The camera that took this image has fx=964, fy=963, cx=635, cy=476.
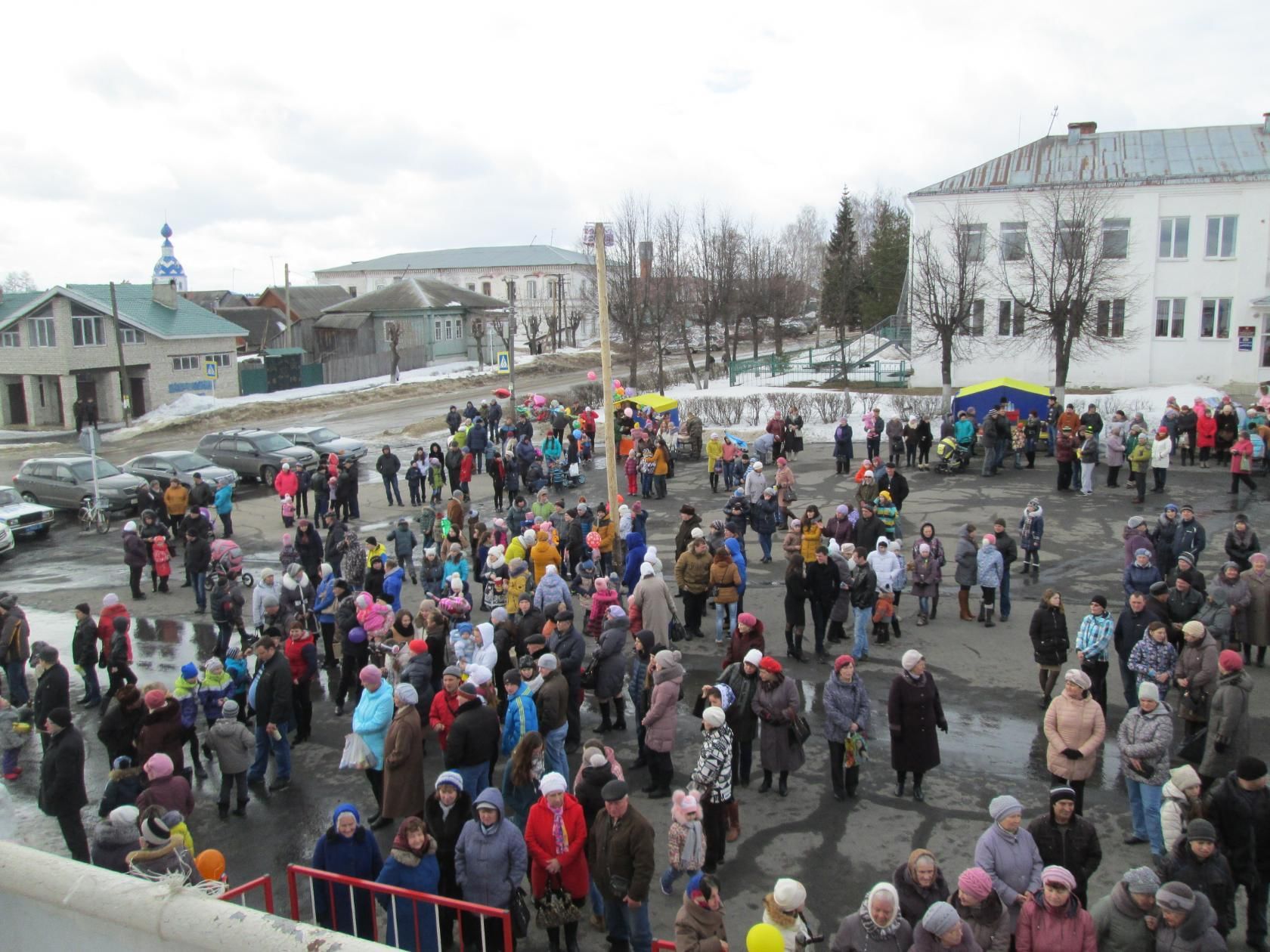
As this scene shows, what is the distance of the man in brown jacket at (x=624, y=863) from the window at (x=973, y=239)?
32.1 metres

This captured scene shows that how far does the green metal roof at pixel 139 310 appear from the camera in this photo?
40.8 m

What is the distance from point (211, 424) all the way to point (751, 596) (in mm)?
32436

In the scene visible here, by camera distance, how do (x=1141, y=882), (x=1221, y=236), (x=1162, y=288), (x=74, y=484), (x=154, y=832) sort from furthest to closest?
(x=1162, y=288), (x=1221, y=236), (x=74, y=484), (x=154, y=832), (x=1141, y=882)

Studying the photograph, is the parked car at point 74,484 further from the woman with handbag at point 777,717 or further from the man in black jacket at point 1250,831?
the man in black jacket at point 1250,831

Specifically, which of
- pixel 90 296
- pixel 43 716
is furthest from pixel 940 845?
pixel 90 296

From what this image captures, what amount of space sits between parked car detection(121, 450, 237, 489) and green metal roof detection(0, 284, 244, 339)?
1892cm

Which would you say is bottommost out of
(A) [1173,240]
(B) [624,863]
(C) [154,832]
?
(B) [624,863]

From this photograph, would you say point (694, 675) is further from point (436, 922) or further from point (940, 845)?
point (436, 922)

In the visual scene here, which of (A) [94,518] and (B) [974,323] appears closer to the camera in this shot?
(A) [94,518]

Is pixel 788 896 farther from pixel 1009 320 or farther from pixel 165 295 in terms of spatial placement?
pixel 165 295

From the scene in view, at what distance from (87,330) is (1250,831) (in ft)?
150

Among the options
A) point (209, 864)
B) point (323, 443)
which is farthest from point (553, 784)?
point (323, 443)

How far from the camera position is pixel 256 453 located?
27000 millimetres

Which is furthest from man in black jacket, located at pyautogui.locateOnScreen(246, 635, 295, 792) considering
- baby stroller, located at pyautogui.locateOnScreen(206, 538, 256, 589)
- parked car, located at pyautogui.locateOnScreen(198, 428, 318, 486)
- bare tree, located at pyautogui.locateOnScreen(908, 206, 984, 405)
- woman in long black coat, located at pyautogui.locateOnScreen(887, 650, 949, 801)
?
bare tree, located at pyautogui.locateOnScreen(908, 206, 984, 405)
